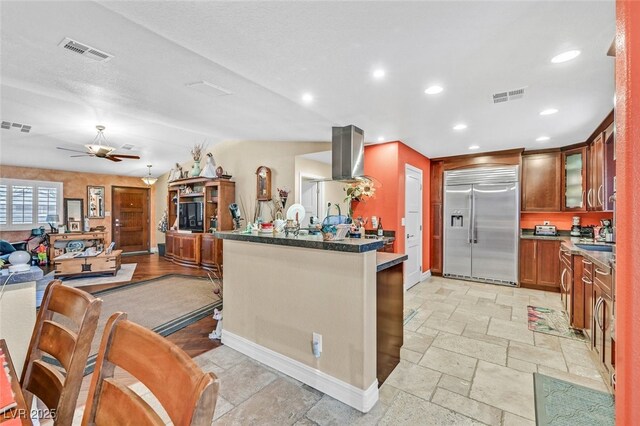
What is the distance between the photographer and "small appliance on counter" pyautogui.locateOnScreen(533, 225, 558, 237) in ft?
16.6

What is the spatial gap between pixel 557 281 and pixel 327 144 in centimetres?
456

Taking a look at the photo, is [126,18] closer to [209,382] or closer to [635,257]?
[209,382]

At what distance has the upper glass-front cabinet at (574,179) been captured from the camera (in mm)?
4582

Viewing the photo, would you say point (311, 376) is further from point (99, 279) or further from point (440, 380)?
point (99, 279)

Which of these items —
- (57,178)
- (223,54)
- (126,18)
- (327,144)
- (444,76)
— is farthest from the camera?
(57,178)

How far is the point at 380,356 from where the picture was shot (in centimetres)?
214

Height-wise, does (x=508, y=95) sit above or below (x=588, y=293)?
above

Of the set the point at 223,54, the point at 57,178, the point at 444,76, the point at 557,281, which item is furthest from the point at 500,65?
the point at 57,178

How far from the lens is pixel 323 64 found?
2254 millimetres

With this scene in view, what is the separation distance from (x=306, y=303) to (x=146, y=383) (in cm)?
157

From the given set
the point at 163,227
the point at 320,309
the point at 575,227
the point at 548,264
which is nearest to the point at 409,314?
the point at 320,309

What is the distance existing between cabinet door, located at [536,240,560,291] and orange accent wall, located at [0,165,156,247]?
10.2m

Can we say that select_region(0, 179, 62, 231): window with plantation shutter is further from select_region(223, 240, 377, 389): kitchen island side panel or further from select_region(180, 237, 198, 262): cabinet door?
select_region(223, 240, 377, 389): kitchen island side panel

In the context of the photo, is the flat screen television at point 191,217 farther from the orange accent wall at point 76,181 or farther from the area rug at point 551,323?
the area rug at point 551,323
